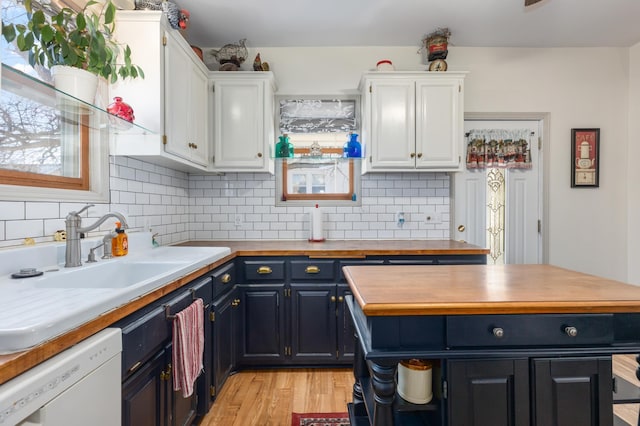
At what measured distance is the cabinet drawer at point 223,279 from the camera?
1.93 metres

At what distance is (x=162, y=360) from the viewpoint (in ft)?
4.26

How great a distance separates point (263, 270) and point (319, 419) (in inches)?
40.8

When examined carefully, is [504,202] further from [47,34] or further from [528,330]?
[47,34]

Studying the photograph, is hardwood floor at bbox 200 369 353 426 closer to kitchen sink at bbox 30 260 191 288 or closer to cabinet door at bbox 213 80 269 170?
kitchen sink at bbox 30 260 191 288

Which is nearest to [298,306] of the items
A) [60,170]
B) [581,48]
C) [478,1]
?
[60,170]

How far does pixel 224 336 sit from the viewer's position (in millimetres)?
2100

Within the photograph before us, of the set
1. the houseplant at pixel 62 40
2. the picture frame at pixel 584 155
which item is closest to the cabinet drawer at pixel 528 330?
the houseplant at pixel 62 40

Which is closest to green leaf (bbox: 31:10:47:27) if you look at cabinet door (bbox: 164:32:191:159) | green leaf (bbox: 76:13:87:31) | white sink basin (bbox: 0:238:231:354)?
green leaf (bbox: 76:13:87:31)

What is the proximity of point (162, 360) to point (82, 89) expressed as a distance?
1281 mm

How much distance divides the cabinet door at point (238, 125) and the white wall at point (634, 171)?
11.5 feet

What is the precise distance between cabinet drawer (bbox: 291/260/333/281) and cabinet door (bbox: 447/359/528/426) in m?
1.39

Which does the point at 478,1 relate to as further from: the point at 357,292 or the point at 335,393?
the point at 335,393

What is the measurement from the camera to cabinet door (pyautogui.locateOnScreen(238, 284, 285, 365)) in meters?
2.41

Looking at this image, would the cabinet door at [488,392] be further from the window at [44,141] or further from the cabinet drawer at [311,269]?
the window at [44,141]
